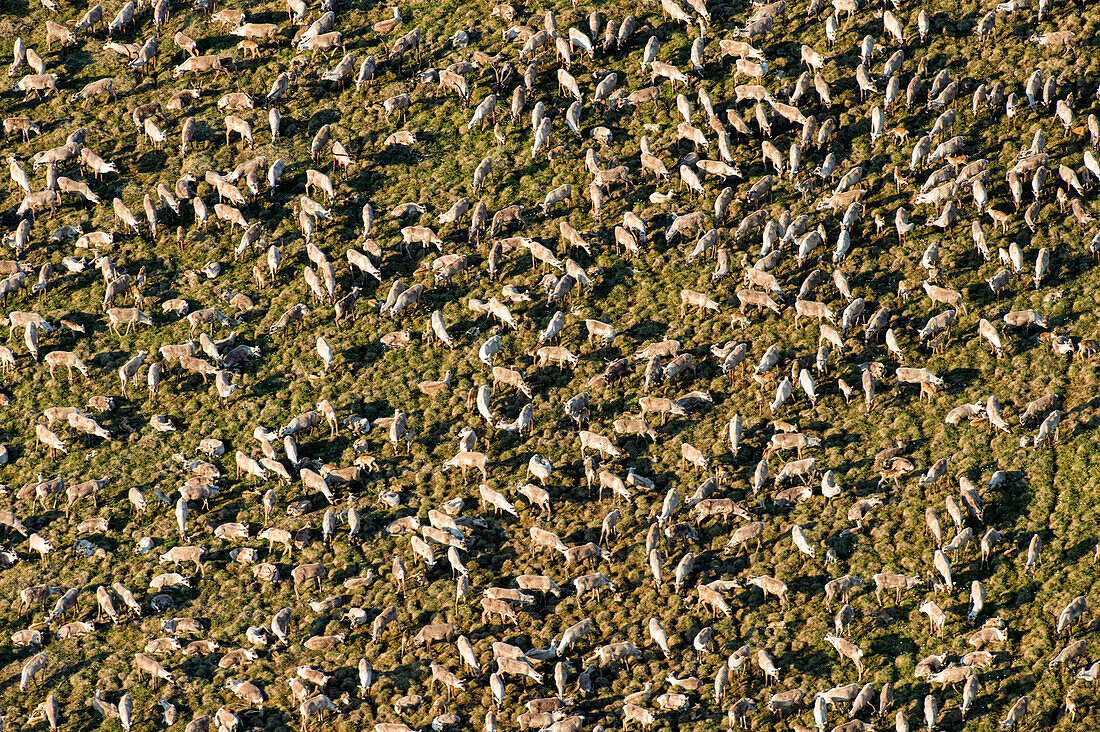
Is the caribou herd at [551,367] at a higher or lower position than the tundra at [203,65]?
lower

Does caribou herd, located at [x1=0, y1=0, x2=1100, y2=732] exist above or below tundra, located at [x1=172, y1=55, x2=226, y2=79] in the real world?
below

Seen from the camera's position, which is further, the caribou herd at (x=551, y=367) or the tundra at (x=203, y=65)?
the tundra at (x=203, y=65)

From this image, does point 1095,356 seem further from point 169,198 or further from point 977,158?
→ point 169,198

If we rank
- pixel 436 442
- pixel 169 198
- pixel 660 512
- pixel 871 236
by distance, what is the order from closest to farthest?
pixel 660 512, pixel 436 442, pixel 871 236, pixel 169 198

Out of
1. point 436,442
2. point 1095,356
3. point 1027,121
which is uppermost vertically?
point 1027,121

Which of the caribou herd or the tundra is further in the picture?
the tundra

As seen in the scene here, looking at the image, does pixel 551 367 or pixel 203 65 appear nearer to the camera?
pixel 551 367

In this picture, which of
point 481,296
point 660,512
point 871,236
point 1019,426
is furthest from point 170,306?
point 1019,426

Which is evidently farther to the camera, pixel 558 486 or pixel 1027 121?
pixel 1027 121
